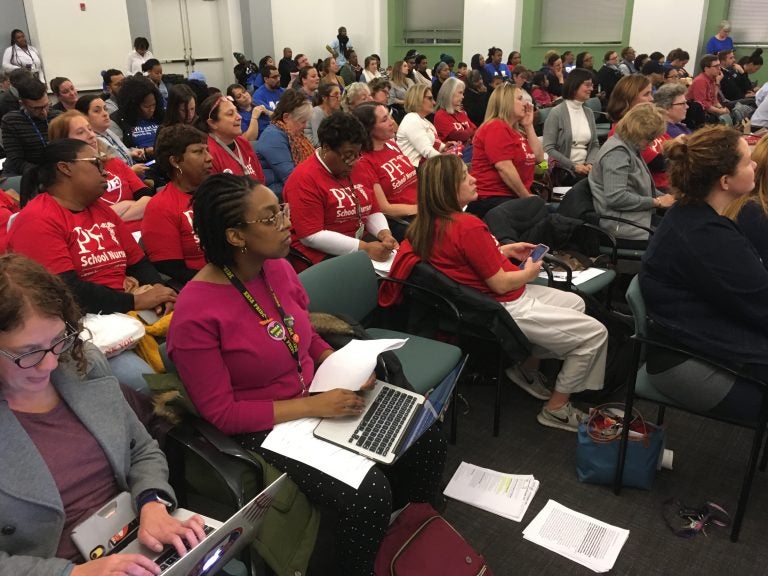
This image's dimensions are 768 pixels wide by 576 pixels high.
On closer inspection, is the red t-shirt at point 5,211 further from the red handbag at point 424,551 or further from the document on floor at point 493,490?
the document on floor at point 493,490

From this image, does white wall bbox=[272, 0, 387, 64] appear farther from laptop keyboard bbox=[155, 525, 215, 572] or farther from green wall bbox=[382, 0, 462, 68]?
laptop keyboard bbox=[155, 525, 215, 572]

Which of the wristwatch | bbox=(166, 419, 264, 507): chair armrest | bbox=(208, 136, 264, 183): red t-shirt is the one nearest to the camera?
the wristwatch

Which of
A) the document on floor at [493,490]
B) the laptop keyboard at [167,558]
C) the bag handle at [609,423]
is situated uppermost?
the laptop keyboard at [167,558]

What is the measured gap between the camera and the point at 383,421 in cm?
186

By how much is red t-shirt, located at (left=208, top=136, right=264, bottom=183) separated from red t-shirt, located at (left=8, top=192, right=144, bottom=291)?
1000 millimetres

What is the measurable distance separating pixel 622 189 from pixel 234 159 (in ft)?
7.24

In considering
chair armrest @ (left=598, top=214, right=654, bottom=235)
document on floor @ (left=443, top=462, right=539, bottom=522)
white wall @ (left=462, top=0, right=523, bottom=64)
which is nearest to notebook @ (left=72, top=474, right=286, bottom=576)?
document on floor @ (left=443, top=462, right=539, bottom=522)

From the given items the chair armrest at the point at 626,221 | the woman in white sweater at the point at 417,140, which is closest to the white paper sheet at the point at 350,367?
the chair armrest at the point at 626,221

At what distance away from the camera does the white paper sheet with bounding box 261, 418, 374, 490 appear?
1.69 meters

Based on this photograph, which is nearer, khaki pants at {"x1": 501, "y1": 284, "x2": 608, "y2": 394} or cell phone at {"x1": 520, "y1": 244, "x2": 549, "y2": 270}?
khaki pants at {"x1": 501, "y1": 284, "x2": 608, "y2": 394}

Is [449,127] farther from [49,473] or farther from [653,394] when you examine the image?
[49,473]

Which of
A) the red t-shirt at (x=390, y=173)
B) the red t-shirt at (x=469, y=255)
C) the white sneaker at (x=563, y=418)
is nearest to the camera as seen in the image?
the red t-shirt at (x=469, y=255)

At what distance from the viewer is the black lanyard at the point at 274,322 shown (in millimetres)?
1834

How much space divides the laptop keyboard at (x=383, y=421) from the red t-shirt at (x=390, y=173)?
1.99 meters
